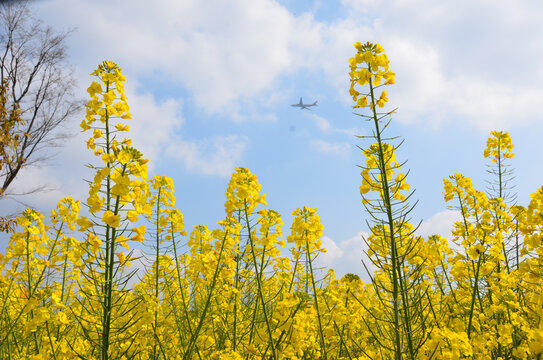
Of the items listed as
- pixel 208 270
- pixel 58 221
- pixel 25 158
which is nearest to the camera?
pixel 208 270

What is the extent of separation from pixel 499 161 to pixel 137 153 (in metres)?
6.03

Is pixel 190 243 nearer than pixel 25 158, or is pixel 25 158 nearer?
pixel 190 243

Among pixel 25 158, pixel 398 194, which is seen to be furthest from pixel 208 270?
pixel 25 158

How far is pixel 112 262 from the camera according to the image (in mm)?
2121

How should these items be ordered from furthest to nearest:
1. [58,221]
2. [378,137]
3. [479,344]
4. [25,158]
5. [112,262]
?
[25,158], [58,221], [479,344], [378,137], [112,262]

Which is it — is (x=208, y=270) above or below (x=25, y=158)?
below

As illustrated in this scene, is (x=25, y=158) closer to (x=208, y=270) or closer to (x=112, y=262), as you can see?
(x=208, y=270)

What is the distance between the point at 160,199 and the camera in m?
4.05

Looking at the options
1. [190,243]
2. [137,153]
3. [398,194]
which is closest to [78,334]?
[190,243]

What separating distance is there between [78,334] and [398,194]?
3541 millimetres

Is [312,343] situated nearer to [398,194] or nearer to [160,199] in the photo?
[398,194]

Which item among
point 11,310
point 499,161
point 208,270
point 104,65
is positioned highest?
point 499,161

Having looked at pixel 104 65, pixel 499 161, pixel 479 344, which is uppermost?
pixel 499 161

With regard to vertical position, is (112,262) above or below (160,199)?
below
